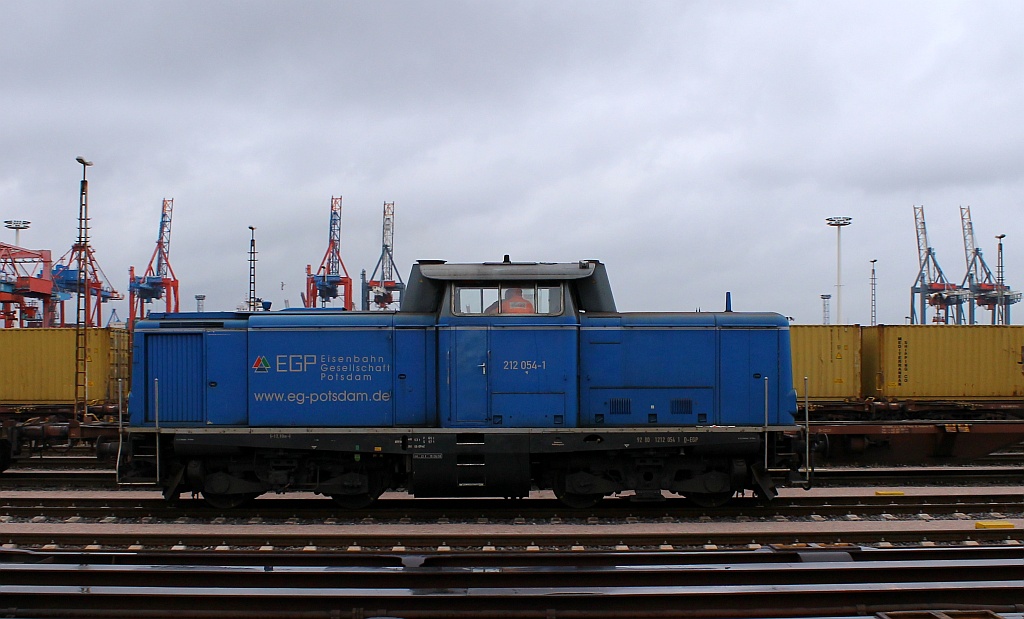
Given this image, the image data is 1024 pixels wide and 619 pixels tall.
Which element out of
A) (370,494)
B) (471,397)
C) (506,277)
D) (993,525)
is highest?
(506,277)

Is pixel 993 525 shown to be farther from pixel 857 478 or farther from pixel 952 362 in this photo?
pixel 952 362

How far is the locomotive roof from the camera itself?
1028 centimetres

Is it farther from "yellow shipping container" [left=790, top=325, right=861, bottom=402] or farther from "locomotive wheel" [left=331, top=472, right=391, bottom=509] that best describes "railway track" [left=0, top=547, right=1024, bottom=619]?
"yellow shipping container" [left=790, top=325, right=861, bottom=402]

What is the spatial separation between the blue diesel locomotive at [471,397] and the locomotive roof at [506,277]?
0.03 metres

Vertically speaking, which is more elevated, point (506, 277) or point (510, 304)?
point (506, 277)

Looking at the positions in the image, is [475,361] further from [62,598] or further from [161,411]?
[62,598]

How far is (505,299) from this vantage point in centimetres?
1040

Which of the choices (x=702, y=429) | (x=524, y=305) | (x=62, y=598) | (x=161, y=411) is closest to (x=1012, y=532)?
(x=702, y=429)

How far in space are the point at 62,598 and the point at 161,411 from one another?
477 cm

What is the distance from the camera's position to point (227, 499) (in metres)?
11.0

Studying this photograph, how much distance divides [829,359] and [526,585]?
573 inches

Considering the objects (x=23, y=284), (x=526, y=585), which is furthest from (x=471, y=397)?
(x=23, y=284)

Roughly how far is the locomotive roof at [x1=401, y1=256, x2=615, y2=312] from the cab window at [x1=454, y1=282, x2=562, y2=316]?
0.12 meters

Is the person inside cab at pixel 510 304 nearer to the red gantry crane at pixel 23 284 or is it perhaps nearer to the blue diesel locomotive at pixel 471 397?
the blue diesel locomotive at pixel 471 397
